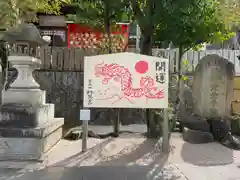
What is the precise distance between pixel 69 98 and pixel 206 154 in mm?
6737

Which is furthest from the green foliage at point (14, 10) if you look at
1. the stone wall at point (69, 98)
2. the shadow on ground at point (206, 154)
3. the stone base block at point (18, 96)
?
the shadow on ground at point (206, 154)

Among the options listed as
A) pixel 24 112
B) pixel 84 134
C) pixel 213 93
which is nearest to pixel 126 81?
pixel 84 134

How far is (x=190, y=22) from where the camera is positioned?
8445 mm

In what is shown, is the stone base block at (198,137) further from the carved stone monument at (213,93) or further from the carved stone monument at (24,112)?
the carved stone monument at (24,112)

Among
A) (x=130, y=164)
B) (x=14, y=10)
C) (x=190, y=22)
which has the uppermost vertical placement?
(x=14, y=10)

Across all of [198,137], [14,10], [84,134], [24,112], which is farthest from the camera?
[14,10]

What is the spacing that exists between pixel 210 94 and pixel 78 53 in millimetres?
5796

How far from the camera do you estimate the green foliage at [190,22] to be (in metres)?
7.74

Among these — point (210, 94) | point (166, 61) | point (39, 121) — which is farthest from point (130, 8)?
point (39, 121)

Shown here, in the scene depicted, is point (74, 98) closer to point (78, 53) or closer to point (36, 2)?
point (78, 53)

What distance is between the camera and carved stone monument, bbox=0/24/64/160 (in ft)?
21.5

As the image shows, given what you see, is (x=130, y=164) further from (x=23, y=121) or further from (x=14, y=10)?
(x=14, y=10)

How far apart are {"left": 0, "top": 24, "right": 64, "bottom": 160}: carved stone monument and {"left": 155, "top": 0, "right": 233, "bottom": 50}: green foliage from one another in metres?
3.02

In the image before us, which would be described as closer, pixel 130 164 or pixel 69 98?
pixel 130 164
